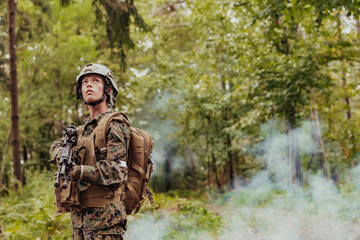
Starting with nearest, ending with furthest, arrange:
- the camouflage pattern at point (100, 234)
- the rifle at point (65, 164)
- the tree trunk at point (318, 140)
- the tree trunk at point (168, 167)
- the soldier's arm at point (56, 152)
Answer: the rifle at point (65, 164) → the camouflage pattern at point (100, 234) → the soldier's arm at point (56, 152) → the tree trunk at point (318, 140) → the tree trunk at point (168, 167)

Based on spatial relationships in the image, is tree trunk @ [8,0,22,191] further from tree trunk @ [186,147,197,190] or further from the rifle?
tree trunk @ [186,147,197,190]

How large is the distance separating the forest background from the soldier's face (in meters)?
3.93

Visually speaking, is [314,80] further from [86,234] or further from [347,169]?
[86,234]

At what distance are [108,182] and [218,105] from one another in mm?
13129

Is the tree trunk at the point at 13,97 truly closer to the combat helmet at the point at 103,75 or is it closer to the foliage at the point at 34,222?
the foliage at the point at 34,222

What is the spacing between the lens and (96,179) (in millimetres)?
2576

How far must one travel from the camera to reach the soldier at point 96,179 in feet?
8.53

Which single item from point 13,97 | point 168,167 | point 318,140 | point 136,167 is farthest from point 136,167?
point 168,167

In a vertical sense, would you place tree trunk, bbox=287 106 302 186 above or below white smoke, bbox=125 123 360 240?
above

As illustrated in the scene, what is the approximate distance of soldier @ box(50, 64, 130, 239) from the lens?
260 centimetres

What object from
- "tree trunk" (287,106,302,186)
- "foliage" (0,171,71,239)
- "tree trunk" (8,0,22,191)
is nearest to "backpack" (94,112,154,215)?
"foliage" (0,171,71,239)

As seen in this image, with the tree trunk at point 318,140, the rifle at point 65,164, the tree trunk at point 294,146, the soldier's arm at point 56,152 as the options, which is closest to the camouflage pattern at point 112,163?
the rifle at point 65,164

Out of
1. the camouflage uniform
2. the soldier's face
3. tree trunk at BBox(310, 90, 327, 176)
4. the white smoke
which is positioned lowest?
the white smoke

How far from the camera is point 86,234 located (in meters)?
2.72
